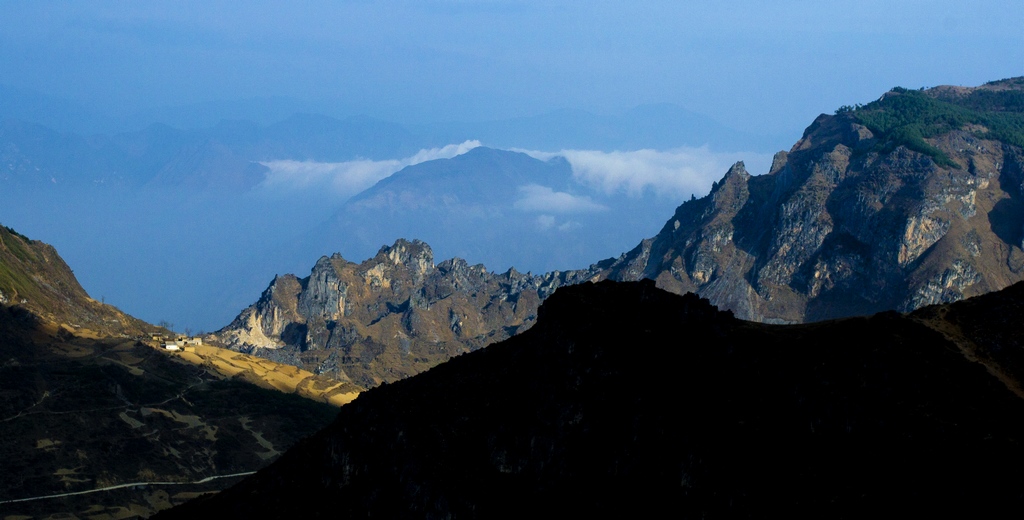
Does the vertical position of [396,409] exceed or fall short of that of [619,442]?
it exceeds it

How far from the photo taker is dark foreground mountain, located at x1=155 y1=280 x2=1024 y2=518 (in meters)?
66.9

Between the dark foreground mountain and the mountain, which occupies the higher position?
the mountain

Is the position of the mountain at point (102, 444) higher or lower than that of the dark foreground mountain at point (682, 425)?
higher

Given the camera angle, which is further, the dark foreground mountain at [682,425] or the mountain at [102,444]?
the mountain at [102,444]

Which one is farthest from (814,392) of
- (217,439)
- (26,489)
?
(217,439)

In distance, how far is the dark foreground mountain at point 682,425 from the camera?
2635 inches

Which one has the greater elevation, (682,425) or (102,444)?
(102,444)

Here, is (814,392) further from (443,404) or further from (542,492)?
(443,404)

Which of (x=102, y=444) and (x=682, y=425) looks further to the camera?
(x=102, y=444)

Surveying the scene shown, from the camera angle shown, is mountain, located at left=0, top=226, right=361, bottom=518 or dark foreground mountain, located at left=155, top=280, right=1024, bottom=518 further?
mountain, located at left=0, top=226, right=361, bottom=518

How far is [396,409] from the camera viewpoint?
86.7 meters

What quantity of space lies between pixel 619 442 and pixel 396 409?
21286 millimetres

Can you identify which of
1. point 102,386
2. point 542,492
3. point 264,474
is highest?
point 102,386

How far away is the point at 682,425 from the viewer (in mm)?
73438
